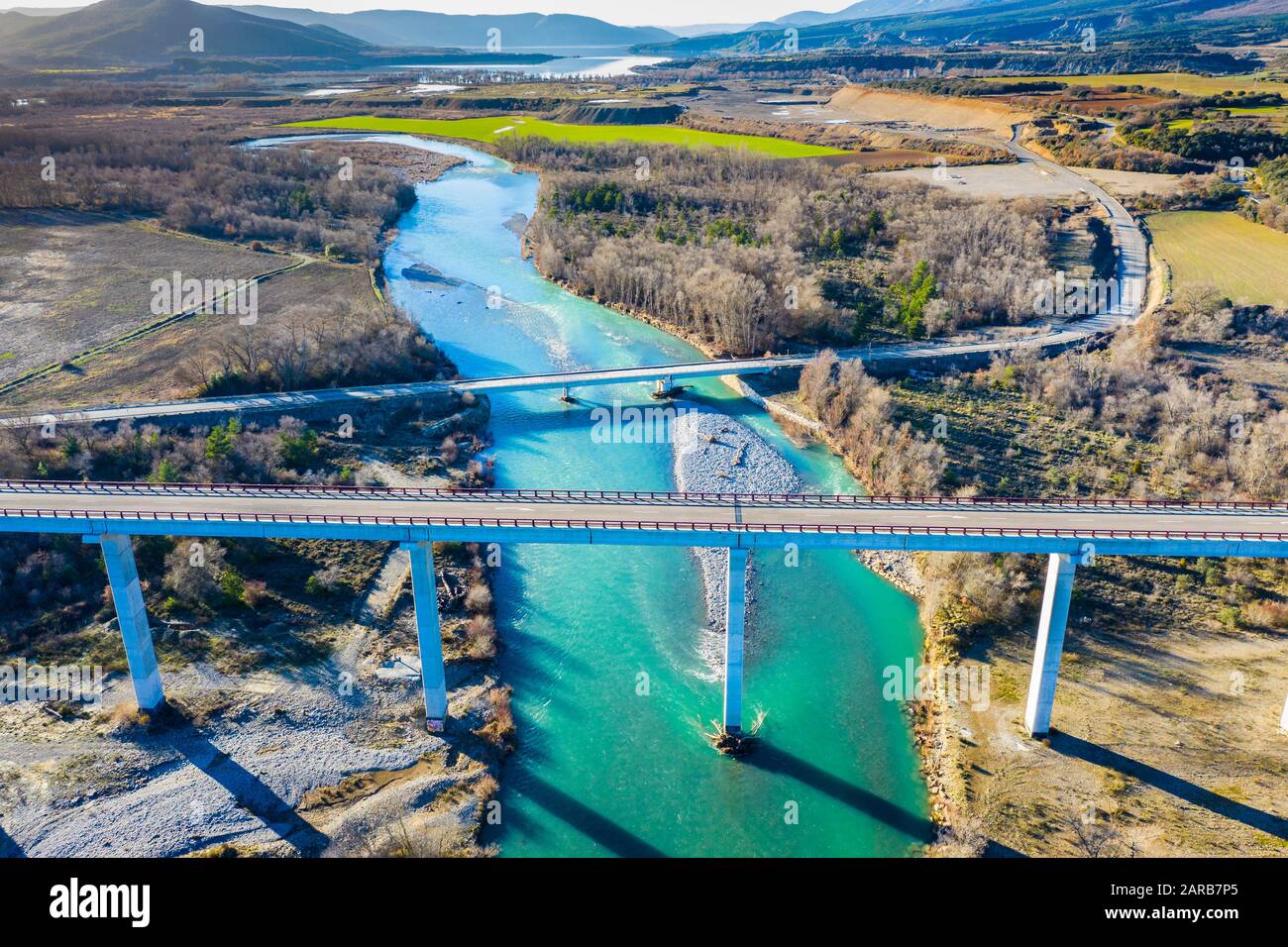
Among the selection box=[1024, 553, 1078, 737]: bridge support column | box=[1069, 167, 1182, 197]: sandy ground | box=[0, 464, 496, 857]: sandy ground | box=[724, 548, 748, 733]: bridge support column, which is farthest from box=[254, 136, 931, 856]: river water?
box=[1069, 167, 1182, 197]: sandy ground

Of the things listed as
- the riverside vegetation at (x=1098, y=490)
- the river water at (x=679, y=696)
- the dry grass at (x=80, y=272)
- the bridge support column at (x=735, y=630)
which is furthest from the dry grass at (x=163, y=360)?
the riverside vegetation at (x=1098, y=490)

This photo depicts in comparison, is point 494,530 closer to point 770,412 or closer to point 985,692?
point 985,692

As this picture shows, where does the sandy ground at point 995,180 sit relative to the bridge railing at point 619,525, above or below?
above

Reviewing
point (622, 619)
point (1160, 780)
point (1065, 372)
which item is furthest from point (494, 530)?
point (1065, 372)

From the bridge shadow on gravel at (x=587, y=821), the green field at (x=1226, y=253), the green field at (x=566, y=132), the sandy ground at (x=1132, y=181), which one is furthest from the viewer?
the green field at (x=566, y=132)

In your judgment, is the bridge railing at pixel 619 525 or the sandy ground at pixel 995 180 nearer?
the bridge railing at pixel 619 525

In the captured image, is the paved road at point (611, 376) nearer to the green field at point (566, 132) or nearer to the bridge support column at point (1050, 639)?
A: the bridge support column at point (1050, 639)

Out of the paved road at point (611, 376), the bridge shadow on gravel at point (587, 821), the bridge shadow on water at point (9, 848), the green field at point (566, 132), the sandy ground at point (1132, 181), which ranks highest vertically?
the green field at point (566, 132)
